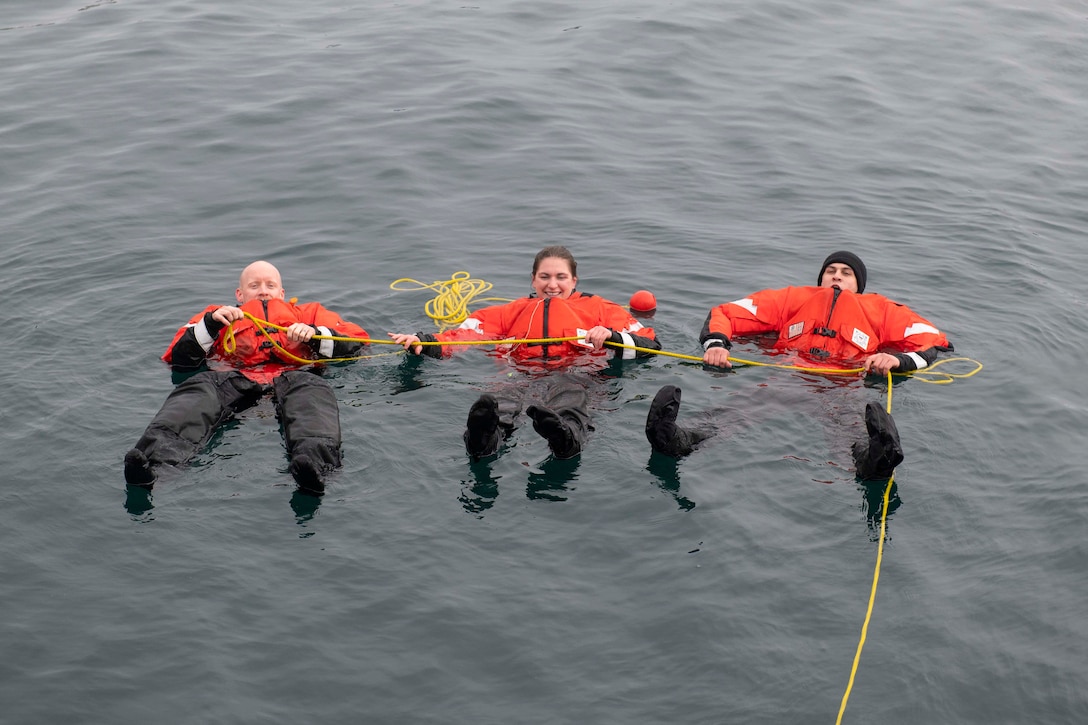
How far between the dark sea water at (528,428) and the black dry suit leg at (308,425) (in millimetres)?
172

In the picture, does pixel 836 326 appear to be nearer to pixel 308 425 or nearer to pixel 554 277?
pixel 554 277

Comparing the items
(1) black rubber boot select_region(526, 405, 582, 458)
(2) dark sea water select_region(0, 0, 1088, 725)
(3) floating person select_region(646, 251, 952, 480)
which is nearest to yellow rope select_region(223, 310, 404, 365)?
(2) dark sea water select_region(0, 0, 1088, 725)

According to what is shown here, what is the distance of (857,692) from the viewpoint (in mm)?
5410

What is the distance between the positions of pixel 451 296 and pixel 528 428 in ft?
8.26

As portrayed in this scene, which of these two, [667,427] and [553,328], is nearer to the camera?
[667,427]

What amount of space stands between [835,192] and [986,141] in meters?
3.57

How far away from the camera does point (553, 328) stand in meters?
8.80

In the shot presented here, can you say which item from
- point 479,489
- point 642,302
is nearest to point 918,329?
point 642,302

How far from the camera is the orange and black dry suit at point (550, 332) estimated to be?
8.73 metres

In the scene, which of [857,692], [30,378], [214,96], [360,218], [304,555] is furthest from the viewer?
[214,96]

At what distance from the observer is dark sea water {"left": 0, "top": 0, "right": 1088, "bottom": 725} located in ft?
18.1

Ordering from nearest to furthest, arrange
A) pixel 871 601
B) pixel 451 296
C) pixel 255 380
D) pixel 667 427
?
1. pixel 871 601
2. pixel 667 427
3. pixel 255 380
4. pixel 451 296

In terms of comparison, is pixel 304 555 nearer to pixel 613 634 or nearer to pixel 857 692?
pixel 613 634

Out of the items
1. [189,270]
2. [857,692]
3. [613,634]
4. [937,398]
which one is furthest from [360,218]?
[857,692]
